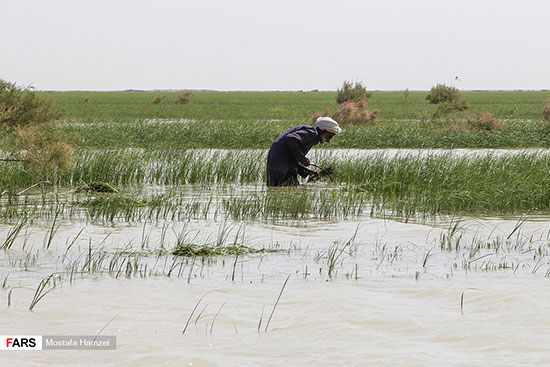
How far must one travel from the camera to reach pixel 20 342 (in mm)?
4465

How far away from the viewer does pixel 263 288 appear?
5.91 metres

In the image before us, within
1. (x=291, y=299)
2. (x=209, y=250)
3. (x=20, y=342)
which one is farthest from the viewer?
(x=209, y=250)

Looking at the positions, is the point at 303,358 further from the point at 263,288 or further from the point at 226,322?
the point at 263,288

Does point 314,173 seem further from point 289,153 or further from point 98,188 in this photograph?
point 98,188

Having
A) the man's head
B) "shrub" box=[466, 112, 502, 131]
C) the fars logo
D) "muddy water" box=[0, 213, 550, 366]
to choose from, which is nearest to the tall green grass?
the man's head

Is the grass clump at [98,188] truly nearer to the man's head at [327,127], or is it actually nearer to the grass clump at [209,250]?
the man's head at [327,127]

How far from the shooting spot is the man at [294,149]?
10.7m

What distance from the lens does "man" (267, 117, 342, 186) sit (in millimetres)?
10703

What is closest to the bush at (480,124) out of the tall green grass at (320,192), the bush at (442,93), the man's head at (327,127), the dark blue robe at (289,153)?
the tall green grass at (320,192)

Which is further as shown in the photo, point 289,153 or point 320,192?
point 320,192

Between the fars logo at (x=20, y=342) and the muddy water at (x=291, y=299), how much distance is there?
0.13 metres

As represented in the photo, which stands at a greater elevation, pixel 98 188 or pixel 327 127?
pixel 327 127

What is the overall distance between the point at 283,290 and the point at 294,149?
506cm

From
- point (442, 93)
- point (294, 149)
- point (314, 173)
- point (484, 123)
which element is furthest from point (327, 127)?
point (442, 93)
